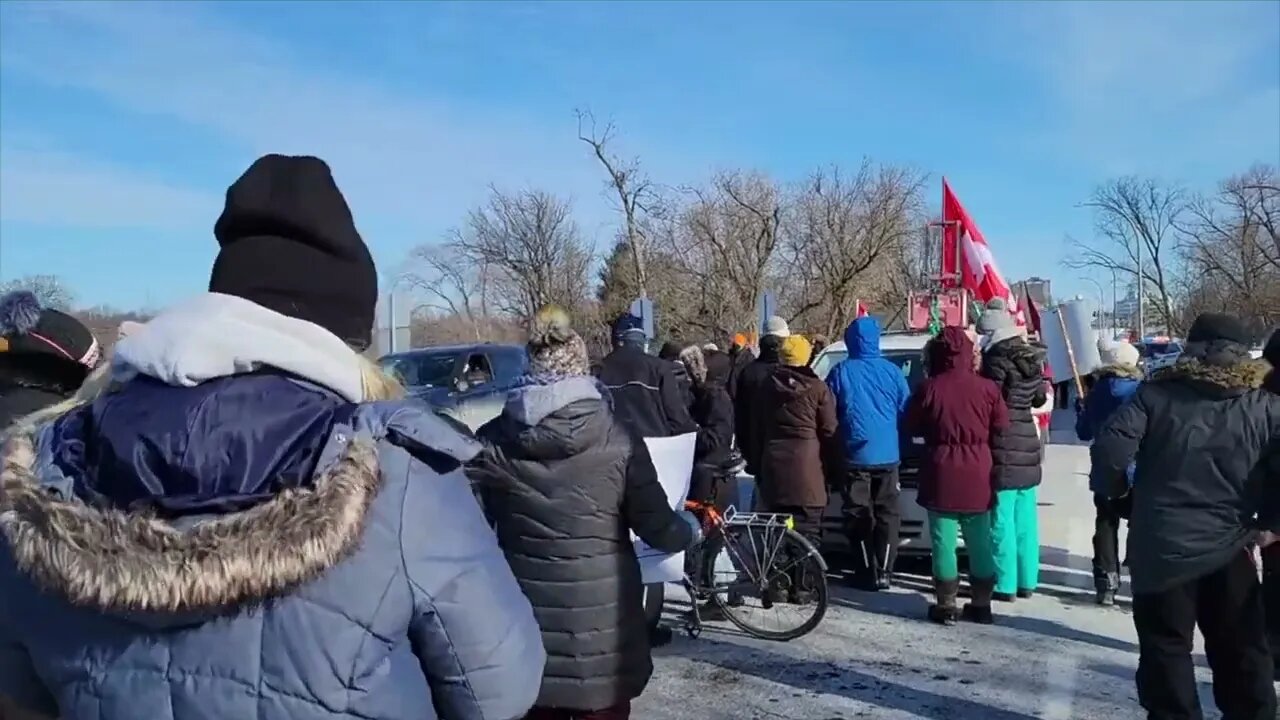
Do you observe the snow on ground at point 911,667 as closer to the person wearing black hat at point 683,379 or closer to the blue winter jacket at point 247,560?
the person wearing black hat at point 683,379

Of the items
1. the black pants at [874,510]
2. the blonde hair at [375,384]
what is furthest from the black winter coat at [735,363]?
the blonde hair at [375,384]

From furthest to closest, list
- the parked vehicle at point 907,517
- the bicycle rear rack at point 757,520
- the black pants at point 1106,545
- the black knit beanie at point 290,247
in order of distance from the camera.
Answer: the parked vehicle at point 907,517 < the black pants at point 1106,545 < the bicycle rear rack at point 757,520 < the black knit beanie at point 290,247

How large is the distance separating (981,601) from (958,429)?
113 cm

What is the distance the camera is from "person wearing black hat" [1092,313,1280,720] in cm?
473

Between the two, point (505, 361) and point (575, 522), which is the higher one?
point (505, 361)

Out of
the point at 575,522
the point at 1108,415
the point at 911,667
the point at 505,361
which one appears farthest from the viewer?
the point at 505,361

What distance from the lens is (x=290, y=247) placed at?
1.89 meters

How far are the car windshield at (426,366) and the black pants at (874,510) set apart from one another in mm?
8537

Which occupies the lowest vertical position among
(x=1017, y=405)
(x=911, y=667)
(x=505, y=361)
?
(x=911, y=667)

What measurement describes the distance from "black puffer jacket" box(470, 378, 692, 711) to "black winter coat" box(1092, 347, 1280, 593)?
2118mm

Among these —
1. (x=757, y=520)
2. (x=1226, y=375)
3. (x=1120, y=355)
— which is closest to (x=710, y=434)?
(x=757, y=520)

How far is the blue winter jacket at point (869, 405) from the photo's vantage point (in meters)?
8.15

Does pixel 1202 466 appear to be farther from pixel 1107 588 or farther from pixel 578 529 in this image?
pixel 1107 588

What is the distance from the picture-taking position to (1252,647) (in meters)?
4.75
